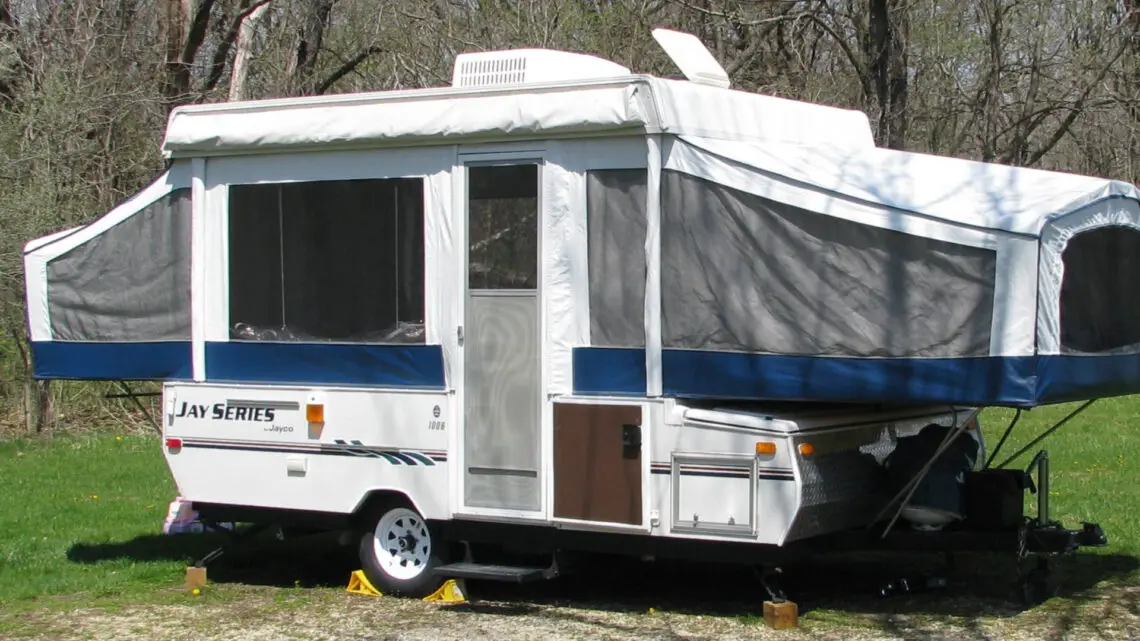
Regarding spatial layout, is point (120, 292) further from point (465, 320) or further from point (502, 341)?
point (502, 341)

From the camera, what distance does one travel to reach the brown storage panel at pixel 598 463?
25.9 feet

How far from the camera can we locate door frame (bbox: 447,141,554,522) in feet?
26.8

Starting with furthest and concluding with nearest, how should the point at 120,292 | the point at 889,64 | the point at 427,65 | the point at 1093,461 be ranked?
the point at 427,65
the point at 889,64
the point at 1093,461
the point at 120,292

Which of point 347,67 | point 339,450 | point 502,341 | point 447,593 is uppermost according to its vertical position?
point 347,67

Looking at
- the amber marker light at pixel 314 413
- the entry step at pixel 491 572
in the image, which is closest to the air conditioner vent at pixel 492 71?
the amber marker light at pixel 314 413

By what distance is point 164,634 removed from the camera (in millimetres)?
8047

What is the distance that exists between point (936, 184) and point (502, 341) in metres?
2.46

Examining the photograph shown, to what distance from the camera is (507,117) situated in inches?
324

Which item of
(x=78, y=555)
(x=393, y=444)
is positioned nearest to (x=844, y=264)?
(x=393, y=444)

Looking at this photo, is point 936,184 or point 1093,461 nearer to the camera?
point 936,184

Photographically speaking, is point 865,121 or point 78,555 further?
point 78,555

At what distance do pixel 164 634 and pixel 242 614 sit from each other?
580mm

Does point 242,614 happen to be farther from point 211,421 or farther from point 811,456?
point 811,456

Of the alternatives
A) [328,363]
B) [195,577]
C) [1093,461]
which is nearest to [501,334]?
[328,363]
